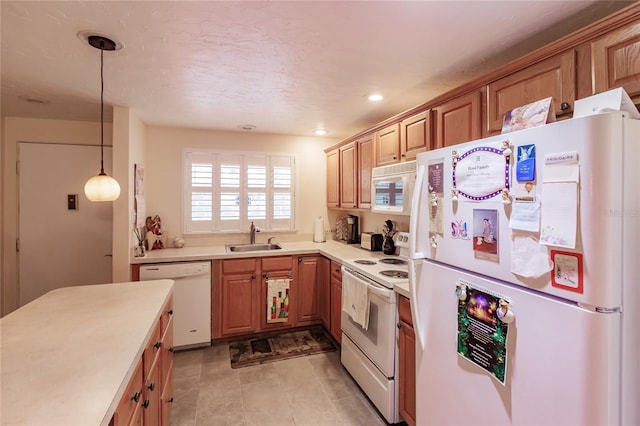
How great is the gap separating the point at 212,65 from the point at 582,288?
213 centimetres

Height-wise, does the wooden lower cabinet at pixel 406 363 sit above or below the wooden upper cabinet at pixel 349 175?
below

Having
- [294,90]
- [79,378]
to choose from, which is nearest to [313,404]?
[79,378]

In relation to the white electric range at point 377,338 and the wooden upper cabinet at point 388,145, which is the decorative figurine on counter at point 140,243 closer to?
the white electric range at point 377,338

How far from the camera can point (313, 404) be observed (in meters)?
2.19

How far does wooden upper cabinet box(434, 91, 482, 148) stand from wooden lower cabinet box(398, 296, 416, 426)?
41.6 inches

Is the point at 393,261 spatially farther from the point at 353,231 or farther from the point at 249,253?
the point at 249,253

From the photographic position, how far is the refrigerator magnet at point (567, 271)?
0.87 meters

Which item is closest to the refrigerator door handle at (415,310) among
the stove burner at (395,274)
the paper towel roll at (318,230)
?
the stove burner at (395,274)

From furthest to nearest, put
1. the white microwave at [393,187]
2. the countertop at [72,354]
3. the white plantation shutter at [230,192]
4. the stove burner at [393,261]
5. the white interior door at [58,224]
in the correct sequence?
the white plantation shutter at [230,192] → the white interior door at [58,224] → the stove burner at [393,261] → the white microwave at [393,187] → the countertop at [72,354]

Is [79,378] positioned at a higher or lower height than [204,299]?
higher

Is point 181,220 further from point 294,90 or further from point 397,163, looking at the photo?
point 397,163

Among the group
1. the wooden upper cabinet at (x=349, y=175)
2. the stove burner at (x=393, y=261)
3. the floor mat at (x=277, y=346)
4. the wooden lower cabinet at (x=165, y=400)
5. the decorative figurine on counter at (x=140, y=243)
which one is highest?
the wooden upper cabinet at (x=349, y=175)

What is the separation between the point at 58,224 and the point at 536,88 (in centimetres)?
426

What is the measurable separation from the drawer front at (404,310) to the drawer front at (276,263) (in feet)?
5.43
